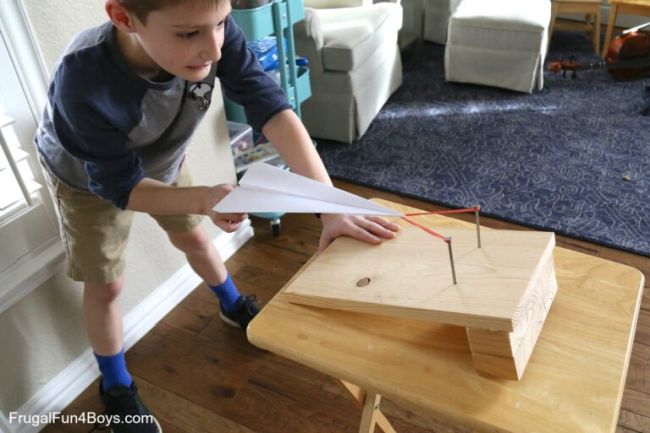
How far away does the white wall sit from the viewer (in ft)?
3.92

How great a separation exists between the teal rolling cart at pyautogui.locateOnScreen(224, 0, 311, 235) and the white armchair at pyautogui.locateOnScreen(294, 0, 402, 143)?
30cm

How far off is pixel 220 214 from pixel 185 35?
0.27 metres

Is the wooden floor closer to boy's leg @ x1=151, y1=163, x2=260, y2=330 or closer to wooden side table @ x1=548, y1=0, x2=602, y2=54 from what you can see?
boy's leg @ x1=151, y1=163, x2=260, y2=330

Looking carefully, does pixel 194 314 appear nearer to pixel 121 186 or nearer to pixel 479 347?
pixel 121 186

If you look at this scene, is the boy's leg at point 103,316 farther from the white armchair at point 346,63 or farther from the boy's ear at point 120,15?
the white armchair at point 346,63

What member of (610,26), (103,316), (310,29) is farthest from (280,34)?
(610,26)

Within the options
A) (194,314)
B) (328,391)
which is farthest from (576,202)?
(194,314)

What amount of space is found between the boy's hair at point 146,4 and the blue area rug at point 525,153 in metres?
1.46

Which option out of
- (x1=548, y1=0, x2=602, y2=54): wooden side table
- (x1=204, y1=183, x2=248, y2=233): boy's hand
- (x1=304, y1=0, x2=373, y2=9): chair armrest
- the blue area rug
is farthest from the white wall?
(x1=548, y1=0, x2=602, y2=54): wooden side table

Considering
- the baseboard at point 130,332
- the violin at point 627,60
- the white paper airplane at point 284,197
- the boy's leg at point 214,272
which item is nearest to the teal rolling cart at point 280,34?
the baseboard at point 130,332

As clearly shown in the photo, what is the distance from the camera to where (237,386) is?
144 centimetres

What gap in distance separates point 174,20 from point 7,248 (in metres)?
0.77

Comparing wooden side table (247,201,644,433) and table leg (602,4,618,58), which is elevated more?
wooden side table (247,201,644,433)

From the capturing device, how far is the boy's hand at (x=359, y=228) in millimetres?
841
